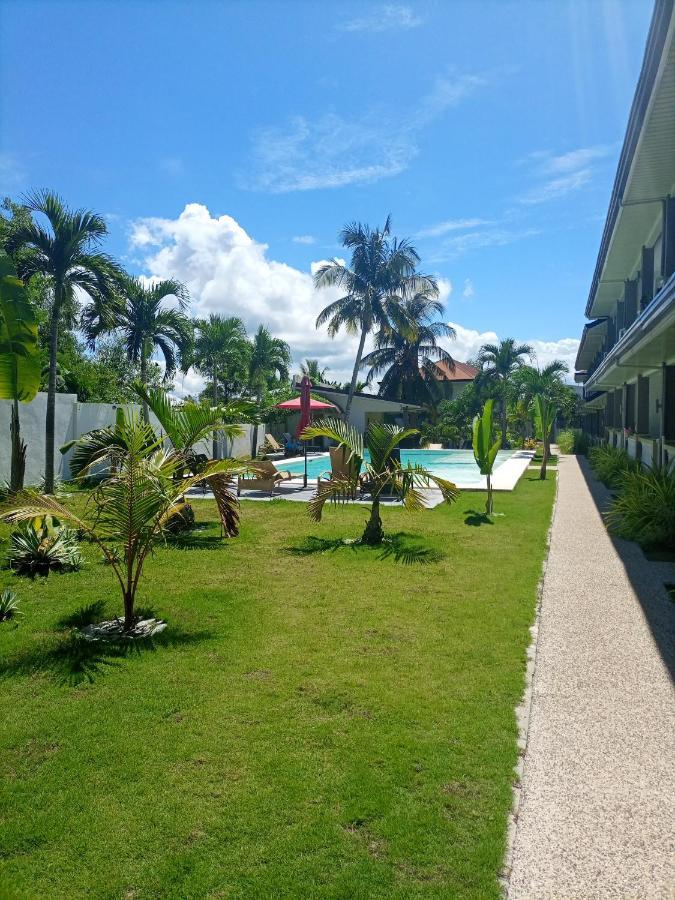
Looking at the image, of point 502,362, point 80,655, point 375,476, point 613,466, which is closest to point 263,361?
point 502,362

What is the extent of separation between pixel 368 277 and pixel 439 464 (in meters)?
9.81

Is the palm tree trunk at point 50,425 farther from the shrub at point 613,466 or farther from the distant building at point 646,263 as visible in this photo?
the shrub at point 613,466

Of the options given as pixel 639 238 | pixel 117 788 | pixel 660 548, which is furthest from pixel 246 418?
pixel 639 238

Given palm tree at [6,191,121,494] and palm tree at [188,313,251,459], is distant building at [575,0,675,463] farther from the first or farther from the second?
palm tree at [188,313,251,459]

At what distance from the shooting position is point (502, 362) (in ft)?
129

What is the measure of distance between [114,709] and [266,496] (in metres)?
10.5

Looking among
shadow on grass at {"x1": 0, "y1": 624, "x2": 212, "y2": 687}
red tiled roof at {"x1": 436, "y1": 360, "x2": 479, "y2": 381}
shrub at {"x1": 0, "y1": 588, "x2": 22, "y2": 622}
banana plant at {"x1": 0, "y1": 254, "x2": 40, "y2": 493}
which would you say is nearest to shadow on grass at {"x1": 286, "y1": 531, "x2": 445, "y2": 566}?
shadow on grass at {"x1": 0, "y1": 624, "x2": 212, "y2": 687}

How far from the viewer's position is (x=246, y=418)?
10.9 meters

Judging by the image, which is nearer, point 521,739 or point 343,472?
point 521,739

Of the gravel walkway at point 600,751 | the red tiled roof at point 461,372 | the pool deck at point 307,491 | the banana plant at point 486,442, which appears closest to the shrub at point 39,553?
the gravel walkway at point 600,751

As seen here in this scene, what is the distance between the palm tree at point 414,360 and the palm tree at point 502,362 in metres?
2.31

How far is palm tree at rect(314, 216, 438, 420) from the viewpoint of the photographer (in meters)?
29.0

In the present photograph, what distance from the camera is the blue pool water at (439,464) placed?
21520mm

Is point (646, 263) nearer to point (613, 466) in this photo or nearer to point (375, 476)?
point (613, 466)
